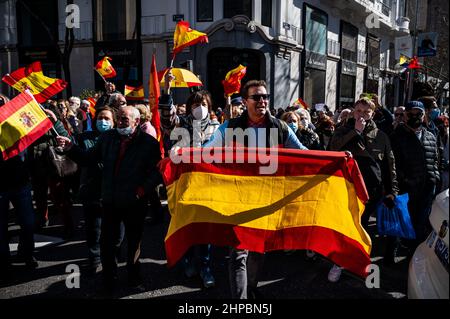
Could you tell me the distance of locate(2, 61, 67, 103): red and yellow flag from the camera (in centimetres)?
532

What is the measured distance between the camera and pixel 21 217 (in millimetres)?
4406

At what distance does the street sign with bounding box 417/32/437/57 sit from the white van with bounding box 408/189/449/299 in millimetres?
11421

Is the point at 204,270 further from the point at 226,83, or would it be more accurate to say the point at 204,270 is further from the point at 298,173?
the point at 226,83

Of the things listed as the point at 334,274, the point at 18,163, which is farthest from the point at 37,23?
the point at 334,274

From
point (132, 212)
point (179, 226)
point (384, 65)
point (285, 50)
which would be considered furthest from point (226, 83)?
point (384, 65)

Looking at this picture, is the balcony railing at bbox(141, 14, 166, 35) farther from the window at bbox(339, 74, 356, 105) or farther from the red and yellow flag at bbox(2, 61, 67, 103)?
the red and yellow flag at bbox(2, 61, 67, 103)

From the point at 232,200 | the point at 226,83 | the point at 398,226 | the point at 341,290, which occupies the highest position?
the point at 226,83

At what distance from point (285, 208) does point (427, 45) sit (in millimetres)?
11572

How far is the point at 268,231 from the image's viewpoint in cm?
333

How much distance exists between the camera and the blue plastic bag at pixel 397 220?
4.26 meters

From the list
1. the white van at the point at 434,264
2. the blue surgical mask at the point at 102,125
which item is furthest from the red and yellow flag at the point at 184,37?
the white van at the point at 434,264

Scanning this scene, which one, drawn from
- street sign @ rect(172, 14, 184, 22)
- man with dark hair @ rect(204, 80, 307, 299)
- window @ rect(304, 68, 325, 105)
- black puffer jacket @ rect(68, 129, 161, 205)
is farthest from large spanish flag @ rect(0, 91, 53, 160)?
window @ rect(304, 68, 325, 105)

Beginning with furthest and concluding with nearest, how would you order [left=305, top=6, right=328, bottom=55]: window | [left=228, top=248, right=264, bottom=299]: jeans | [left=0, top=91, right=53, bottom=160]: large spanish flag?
[left=305, top=6, right=328, bottom=55]: window, [left=0, top=91, right=53, bottom=160]: large spanish flag, [left=228, top=248, right=264, bottom=299]: jeans
